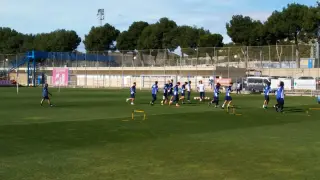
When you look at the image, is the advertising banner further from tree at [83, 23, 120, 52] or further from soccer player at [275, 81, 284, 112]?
tree at [83, 23, 120, 52]

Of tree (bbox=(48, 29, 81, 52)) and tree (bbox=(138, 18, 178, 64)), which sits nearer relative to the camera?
tree (bbox=(138, 18, 178, 64))

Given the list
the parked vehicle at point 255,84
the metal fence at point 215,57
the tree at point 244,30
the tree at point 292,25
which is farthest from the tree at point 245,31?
the parked vehicle at point 255,84

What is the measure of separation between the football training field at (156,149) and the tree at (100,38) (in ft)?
310

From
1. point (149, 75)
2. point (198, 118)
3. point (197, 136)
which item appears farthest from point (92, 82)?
point (197, 136)

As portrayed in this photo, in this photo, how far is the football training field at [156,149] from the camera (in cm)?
968

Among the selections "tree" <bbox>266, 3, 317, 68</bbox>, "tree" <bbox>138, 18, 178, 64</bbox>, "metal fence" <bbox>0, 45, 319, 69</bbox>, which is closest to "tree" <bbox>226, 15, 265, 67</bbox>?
"tree" <bbox>266, 3, 317, 68</bbox>

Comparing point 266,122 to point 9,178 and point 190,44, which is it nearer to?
point 9,178

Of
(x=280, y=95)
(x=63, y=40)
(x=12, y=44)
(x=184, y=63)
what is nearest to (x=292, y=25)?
(x=184, y=63)

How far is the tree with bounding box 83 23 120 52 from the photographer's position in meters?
114

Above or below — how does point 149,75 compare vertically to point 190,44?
below

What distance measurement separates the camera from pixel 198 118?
22672mm

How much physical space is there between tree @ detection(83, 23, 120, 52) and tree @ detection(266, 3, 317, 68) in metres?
45.7

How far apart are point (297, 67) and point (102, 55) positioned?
3754 centimetres

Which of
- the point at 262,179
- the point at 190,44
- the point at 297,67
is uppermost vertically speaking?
the point at 190,44
